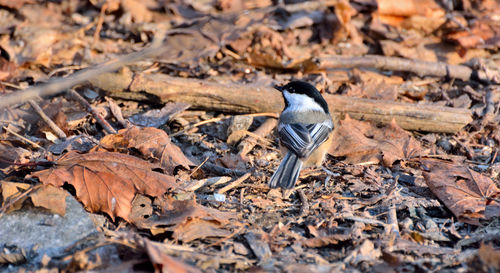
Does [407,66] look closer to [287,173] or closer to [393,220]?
[287,173]

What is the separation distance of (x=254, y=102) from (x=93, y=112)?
1603 millimetres

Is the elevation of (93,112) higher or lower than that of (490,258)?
lower

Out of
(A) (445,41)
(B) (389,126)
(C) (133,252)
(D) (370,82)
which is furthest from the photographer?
(A) (445,41)

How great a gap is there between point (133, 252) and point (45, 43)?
13.4ft

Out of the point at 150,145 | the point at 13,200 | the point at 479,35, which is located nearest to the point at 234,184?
the point at 150,145

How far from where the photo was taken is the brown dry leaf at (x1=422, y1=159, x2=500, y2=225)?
3561mm

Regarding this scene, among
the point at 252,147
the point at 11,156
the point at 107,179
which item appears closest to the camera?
the point at 107,179

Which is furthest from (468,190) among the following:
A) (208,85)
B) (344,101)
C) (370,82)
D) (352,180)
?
(208,85)

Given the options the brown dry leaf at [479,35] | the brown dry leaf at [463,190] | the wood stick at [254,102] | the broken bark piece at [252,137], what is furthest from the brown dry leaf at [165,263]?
the brown dry leaf at [479,35]

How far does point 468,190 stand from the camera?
3773mm

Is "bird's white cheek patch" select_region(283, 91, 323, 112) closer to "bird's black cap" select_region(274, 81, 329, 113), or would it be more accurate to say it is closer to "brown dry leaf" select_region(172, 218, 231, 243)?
"bird's black cap" select_region(274, 81, 329, 113)

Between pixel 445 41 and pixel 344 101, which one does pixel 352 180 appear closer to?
pixel 344 101

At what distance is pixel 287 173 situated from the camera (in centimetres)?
386

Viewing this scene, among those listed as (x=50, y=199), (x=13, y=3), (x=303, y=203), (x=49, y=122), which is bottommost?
(x=303, y=203)
